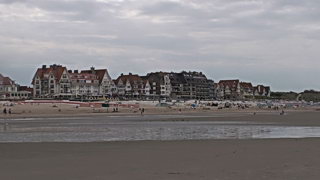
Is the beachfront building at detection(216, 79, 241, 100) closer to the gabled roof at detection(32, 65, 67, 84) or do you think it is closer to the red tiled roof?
the red tiled roof

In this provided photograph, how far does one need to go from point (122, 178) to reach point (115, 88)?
120m

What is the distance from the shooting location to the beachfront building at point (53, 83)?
11081 centimetres

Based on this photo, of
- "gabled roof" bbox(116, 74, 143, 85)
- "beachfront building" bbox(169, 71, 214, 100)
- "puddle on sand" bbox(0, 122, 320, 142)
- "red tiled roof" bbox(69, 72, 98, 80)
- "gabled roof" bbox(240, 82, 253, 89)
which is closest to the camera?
"puddle on sand" bbox(0, 122, 320, 142)

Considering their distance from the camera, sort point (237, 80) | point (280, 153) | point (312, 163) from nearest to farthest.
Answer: point (312, 163)
point (280, 153)
point (237, 80)

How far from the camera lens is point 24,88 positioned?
126625 millimetres

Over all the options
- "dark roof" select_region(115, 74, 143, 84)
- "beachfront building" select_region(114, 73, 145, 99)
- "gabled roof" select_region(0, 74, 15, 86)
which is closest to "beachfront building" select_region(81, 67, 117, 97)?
"beachfront building" select_region(114, 73, 145, 99)

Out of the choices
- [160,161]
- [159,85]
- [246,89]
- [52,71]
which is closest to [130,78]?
[159,85]

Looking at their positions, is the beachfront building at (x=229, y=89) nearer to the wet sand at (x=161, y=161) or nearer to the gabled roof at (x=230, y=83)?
the gabled roof at (x=230, y=83)

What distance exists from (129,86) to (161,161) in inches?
4828

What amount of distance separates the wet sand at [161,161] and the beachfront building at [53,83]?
9632 cm

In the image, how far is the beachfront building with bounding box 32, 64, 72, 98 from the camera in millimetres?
110812

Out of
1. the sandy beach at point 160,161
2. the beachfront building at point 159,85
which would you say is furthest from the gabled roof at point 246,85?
the sandy beach at point 160,161

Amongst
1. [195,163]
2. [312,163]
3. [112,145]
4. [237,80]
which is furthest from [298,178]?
[237,80]

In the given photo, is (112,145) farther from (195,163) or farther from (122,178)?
(122,178)
